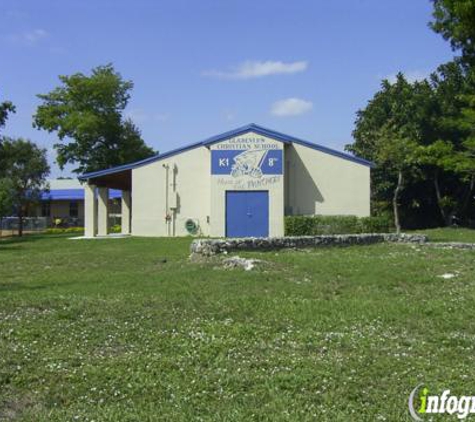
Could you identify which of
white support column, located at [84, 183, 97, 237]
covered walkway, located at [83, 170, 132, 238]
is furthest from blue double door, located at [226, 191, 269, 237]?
white support column, located at [84, 183, 97, 237]

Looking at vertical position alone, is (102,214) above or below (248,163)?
below

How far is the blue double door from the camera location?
28219 millimetres

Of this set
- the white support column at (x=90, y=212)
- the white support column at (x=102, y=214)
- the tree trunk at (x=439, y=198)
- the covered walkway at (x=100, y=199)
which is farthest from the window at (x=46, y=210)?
the tree trunk at (x=439, y=198)

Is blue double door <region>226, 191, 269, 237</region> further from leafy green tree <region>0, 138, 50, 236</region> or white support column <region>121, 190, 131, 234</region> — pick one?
leafy green tree <region>0, 138, 50, 236</region>

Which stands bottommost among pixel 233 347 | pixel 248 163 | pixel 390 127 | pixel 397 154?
pixel 233 347

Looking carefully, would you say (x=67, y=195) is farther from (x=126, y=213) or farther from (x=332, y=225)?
(x=332, y=225)

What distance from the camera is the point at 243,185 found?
93.0ft

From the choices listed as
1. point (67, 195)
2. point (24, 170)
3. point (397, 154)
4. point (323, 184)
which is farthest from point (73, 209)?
point (397, 154)

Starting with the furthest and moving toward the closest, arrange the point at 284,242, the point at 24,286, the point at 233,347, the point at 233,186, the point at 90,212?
the point at 90,212
the point at 233,186
the point at 284,242
the point at 24,286
the point at 233,347

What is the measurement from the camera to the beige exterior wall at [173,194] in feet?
96.3

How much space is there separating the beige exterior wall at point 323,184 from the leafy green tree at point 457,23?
732cm

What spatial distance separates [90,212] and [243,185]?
8334mm

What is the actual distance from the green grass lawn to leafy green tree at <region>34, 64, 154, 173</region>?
113 feet

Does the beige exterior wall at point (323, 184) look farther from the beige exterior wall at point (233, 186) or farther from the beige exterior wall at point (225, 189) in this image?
the beige exterior wall at point (233, 186)
